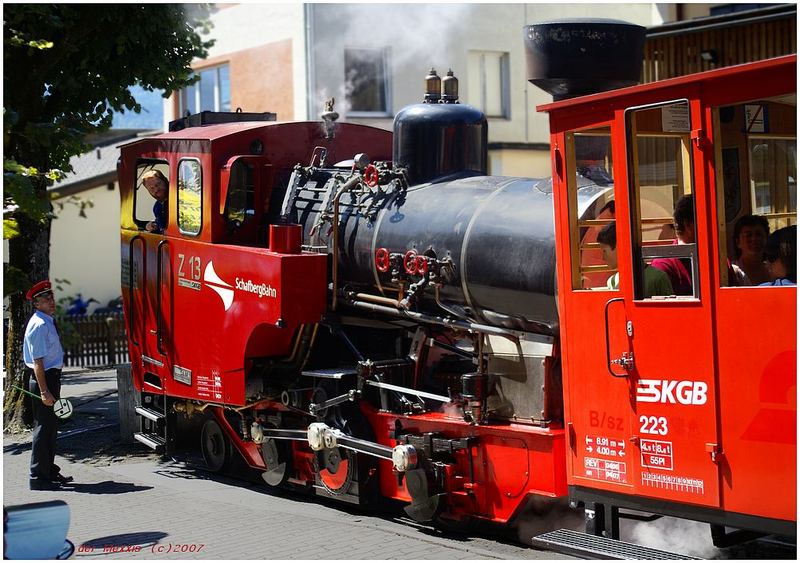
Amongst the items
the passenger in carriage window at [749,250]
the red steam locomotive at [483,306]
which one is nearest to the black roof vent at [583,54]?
the red steam locomotive at [483,306]

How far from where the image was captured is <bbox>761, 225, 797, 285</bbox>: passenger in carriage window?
553cm

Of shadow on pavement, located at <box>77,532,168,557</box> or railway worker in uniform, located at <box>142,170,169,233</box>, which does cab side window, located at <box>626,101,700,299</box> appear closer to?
shadow on pavement, located at <box>77,532,168,557</box>

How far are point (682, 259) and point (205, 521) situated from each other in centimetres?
406

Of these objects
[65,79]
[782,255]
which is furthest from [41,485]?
[782,255]

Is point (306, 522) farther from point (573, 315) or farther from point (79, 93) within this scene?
point (79, 93)

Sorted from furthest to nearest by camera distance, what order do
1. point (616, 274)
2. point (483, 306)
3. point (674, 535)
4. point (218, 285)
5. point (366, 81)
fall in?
point (366, 81) < point (218, 285) < point (483, 306) < point (674, 535) < point (616, 274)

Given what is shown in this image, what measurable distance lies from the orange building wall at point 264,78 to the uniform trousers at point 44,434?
13379mm

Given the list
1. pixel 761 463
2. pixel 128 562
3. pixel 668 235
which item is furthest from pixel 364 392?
pixel 761 463

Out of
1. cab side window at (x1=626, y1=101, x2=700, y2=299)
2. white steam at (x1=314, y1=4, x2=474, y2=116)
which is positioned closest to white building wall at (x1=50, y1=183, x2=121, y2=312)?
white steam at (x1=314, y1=4, x2=474, y2=116)

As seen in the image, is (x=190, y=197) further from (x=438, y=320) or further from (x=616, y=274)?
(x=616, y=274)

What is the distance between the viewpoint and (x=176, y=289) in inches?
380

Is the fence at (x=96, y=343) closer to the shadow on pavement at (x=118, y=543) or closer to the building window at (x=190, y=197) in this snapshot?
the building window at (x=190, y=197)

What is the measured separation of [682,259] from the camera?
5.86 metres

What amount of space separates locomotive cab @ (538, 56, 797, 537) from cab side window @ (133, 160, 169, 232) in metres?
4.49
